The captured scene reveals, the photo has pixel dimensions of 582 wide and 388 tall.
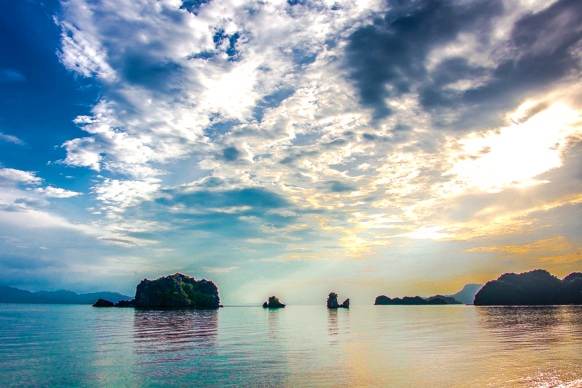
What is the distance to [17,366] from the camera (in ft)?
123

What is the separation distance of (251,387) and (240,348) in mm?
25110

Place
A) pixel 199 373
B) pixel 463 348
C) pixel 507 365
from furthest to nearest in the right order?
pixel 463 348 < pixel 507 365 < pixel 199 373

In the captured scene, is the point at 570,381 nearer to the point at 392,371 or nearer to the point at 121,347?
the point at 392,371

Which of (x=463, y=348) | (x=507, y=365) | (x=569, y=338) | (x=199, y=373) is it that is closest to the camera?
(x=199, y=373)

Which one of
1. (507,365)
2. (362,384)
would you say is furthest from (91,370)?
(507,365)

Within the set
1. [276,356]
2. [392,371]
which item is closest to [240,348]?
[276,356]

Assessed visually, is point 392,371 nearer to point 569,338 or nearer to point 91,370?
point 91,370

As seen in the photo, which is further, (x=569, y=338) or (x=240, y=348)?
(x=569, y=338)

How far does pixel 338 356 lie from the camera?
43281 millimetres

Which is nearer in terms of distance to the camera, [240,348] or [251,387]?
[251,387]

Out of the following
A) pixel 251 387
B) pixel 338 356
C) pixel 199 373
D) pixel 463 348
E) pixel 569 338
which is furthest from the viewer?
pixel 569 338

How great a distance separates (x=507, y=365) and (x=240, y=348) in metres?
32.2

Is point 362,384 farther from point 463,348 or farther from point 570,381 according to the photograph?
point 463,348

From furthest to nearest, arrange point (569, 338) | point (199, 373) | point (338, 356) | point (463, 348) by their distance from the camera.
A: point (569, 338)
point (463, 348)
point (338, 356)
point (199, 373)
